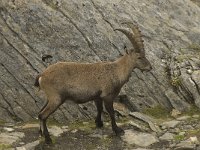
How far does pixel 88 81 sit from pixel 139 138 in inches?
102

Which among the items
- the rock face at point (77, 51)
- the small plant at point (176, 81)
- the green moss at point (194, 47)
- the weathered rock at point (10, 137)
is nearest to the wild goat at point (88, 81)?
the weathered rock at point (10, 137)

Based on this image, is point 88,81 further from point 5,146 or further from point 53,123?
point 5,146

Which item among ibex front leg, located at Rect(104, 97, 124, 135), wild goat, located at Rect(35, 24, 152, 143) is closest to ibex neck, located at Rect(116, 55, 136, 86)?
wild goat, located at Rect(35, 24, 152, 143)

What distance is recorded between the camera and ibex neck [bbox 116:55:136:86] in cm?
1548

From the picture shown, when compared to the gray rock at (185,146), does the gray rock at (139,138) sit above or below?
below

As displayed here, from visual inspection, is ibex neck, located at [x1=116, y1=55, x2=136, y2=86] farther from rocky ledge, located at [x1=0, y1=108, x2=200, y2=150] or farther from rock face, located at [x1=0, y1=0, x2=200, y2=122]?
rock face, located at [x1=0, y1=0, x2=200, y2=122]

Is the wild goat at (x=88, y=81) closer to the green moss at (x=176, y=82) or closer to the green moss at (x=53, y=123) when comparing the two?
the green moss at (x=53, y=123)

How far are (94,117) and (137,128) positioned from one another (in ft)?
6.59

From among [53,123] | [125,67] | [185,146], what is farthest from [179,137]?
[53,123]

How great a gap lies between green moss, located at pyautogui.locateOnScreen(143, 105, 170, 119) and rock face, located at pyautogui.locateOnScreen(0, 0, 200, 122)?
0.72ft

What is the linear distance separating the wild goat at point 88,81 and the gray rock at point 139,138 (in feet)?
1.08

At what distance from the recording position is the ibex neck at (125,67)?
1548 cm

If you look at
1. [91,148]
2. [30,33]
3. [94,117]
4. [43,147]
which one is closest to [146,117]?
[94,117]

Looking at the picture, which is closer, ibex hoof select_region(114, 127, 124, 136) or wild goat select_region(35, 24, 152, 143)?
wild goat select_region(35, 24, 152, 143)
